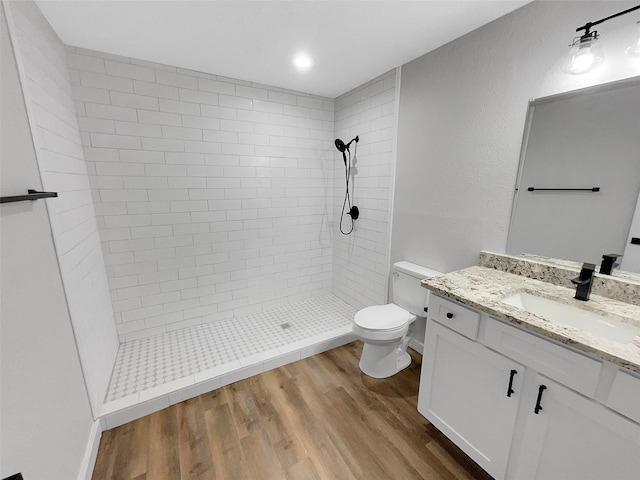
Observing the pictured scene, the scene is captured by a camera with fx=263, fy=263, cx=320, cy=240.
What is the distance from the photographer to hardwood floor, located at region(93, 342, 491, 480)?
4.34 ft

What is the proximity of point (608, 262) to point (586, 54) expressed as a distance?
0.93 metres

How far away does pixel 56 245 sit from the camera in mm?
A: 1216

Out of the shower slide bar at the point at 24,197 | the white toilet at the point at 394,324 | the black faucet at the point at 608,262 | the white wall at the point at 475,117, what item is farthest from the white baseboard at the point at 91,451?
the black faucet at the point at 608,262

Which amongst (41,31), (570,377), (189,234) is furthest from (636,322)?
(41,31)

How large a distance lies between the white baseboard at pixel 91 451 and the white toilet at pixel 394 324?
156 cm

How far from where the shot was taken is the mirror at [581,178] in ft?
3.76

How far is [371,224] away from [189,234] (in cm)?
168

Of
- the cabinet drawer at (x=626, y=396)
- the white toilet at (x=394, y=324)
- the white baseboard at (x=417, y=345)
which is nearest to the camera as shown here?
the cabinet drawer at (x=626, y=396)

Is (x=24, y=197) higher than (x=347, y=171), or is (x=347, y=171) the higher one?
(x=347, y=171)

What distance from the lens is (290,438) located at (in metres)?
1.50

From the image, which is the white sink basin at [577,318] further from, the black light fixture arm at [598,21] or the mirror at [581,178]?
the black light fixture arm at [598,21]

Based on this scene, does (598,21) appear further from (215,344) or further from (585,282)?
(215,344)

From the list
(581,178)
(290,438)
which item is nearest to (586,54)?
(581,178)

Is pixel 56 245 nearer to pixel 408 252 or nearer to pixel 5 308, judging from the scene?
pixel 5 308
